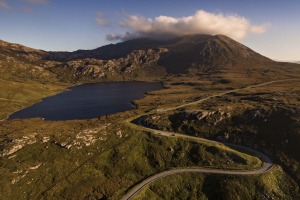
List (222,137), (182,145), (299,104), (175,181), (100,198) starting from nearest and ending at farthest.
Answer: (100,198) < (175,181) < (182,145) < (222,137) < (299,104)

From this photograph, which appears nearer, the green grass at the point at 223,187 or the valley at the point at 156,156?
the green grass at the point at 223,187

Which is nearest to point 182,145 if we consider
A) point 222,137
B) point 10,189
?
point 222,137

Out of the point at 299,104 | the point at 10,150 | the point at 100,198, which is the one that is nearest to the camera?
the point at 100,198

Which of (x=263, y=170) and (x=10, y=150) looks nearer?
(x=263, y=170)

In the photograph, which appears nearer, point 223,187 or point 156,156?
point 223,187

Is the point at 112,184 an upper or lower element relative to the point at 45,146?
lower

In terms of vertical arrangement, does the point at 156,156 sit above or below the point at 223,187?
above

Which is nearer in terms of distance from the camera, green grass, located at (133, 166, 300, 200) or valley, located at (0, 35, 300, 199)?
green grass, located at (133, 166, 300, 200)

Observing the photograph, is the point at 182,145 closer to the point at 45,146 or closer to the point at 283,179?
the point at 283,179

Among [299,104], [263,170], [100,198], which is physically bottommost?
[100,198]
